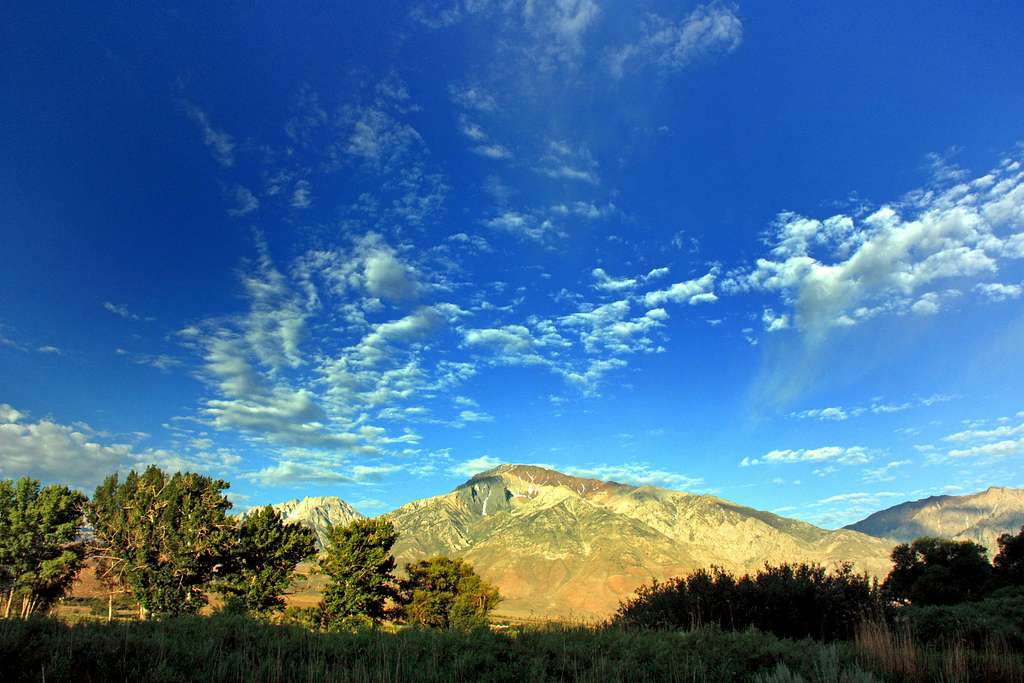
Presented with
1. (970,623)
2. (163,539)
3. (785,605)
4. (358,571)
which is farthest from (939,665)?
(163,539)

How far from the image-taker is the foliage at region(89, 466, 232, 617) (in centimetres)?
5500

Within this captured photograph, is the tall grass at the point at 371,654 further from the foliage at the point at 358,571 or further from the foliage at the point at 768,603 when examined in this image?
the foliage at the point at 358,571

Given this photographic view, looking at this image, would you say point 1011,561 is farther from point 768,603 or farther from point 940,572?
point 768,603

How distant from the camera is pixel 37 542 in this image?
55156 mm

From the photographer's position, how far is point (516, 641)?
45.0 ft

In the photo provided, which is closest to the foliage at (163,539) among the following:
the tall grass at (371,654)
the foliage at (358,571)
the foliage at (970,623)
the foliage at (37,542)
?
the foliage at (37,542)

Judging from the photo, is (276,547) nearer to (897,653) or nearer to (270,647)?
(270,647)

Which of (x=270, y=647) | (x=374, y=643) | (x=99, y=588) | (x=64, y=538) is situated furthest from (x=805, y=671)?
(x=99, y=588)

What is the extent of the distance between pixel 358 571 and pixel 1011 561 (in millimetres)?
61584

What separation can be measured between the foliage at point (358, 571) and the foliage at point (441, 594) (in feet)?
8.58

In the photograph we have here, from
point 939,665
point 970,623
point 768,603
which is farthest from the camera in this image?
point 768,603

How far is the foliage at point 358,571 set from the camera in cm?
5678

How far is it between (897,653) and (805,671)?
7.64 feet

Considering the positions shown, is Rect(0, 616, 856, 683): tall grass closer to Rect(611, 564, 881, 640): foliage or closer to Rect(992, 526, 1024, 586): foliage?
Rect(611, 564, 881, 640): foliage
